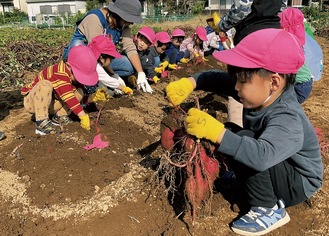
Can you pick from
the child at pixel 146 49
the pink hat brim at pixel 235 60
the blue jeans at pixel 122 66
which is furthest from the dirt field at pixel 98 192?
the child at pixel 146 49

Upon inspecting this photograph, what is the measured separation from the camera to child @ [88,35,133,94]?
328 centimetres

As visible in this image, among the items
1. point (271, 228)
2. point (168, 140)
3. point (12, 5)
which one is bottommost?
point (271, 228)

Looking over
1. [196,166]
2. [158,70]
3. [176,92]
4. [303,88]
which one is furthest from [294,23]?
[158,70]

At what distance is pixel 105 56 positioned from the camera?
351cm

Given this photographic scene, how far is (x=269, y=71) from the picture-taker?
61.8 inches

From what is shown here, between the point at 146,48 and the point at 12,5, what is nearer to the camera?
the point at 146,48

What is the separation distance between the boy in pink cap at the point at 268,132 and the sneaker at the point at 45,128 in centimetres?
158

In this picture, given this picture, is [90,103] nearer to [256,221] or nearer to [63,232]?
[63,232]

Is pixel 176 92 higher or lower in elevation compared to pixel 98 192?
higher

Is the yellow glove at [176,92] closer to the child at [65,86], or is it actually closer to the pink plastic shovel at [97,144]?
the pink plastic shovel at [97,144]

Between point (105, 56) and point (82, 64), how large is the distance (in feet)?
2.48

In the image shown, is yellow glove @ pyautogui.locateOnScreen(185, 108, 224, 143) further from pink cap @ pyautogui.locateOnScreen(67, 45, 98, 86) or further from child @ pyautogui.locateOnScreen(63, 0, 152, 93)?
child @ pyautogui.locateOnScreen(63, 0, 152, 93)

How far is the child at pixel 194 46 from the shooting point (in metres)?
6.20

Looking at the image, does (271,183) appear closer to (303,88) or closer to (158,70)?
(303,88)
